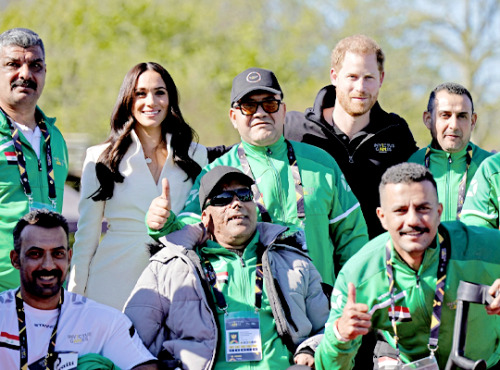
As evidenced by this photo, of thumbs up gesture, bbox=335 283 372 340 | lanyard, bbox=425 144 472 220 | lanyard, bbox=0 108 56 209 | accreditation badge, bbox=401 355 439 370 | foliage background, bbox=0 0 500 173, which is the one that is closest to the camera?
thumbs up gesture, bbox=335 283 372 340

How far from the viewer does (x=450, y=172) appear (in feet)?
19.5

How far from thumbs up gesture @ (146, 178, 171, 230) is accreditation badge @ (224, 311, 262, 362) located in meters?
0.68

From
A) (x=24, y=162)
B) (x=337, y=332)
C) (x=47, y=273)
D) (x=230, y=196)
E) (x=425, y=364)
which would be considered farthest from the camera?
(x=24, y=162)

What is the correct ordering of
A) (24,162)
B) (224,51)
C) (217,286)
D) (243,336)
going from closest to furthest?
1. (243,336)
2. (217,286)
3. (24,162)
4. (224,51)

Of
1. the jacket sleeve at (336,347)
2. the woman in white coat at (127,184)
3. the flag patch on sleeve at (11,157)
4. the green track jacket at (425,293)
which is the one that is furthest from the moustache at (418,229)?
the flag patch on sleeve at (11,157)

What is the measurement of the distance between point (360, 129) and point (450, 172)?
721mm

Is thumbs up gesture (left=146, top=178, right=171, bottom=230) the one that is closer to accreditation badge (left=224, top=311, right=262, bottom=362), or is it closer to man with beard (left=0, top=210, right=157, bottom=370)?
man with beard (left=0, top=210, right=157, bottom=370)

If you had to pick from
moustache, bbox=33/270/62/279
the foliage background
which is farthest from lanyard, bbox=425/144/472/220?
the foliage background

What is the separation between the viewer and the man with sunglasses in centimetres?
488

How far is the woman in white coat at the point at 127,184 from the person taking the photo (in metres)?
5.67

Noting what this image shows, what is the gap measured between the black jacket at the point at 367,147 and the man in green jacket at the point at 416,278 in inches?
56.3

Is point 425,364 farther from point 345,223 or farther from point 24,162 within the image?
point 24,162

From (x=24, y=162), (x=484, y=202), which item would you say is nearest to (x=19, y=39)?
(x=24, y=162)

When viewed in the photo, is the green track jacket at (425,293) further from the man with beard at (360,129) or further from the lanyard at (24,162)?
the lanyard at (24,162)
